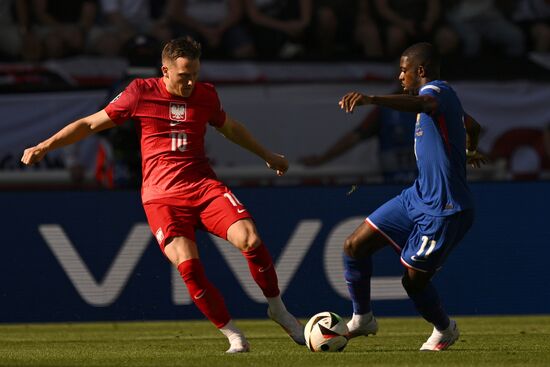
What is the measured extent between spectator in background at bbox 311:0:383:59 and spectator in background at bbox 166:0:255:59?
0.98m

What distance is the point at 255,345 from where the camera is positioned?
9531mm

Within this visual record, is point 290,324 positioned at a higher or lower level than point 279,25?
higher

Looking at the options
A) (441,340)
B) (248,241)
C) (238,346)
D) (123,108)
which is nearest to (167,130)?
(123,108)

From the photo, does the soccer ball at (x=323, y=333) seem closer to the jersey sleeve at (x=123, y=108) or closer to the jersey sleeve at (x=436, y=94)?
the jersey sleeve at (x=436, y=94)

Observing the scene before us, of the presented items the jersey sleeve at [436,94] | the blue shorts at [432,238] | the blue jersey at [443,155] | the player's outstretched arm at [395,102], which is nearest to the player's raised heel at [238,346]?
the blue shorts at [432,238]

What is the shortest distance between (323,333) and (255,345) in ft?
3.93

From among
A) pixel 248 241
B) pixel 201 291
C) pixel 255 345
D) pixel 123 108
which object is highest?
pixel 123 108

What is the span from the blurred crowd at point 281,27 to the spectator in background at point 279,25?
0.04 ft

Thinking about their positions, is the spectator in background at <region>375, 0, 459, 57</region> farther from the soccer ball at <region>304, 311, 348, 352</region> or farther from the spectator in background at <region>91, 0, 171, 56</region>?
the soccer ball at <region>304, 311, 348, 352</region>

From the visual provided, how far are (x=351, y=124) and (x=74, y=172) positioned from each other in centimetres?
338

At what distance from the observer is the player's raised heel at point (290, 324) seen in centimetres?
852

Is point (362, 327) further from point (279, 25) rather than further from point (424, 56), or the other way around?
point (279, 25)

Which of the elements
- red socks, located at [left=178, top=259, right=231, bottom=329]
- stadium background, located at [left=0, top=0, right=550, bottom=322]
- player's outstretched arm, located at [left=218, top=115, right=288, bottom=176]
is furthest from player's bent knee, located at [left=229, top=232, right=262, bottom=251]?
stadium background, located at [left=0, top=0, right=550, bottom=322]

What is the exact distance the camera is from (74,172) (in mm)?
14617
